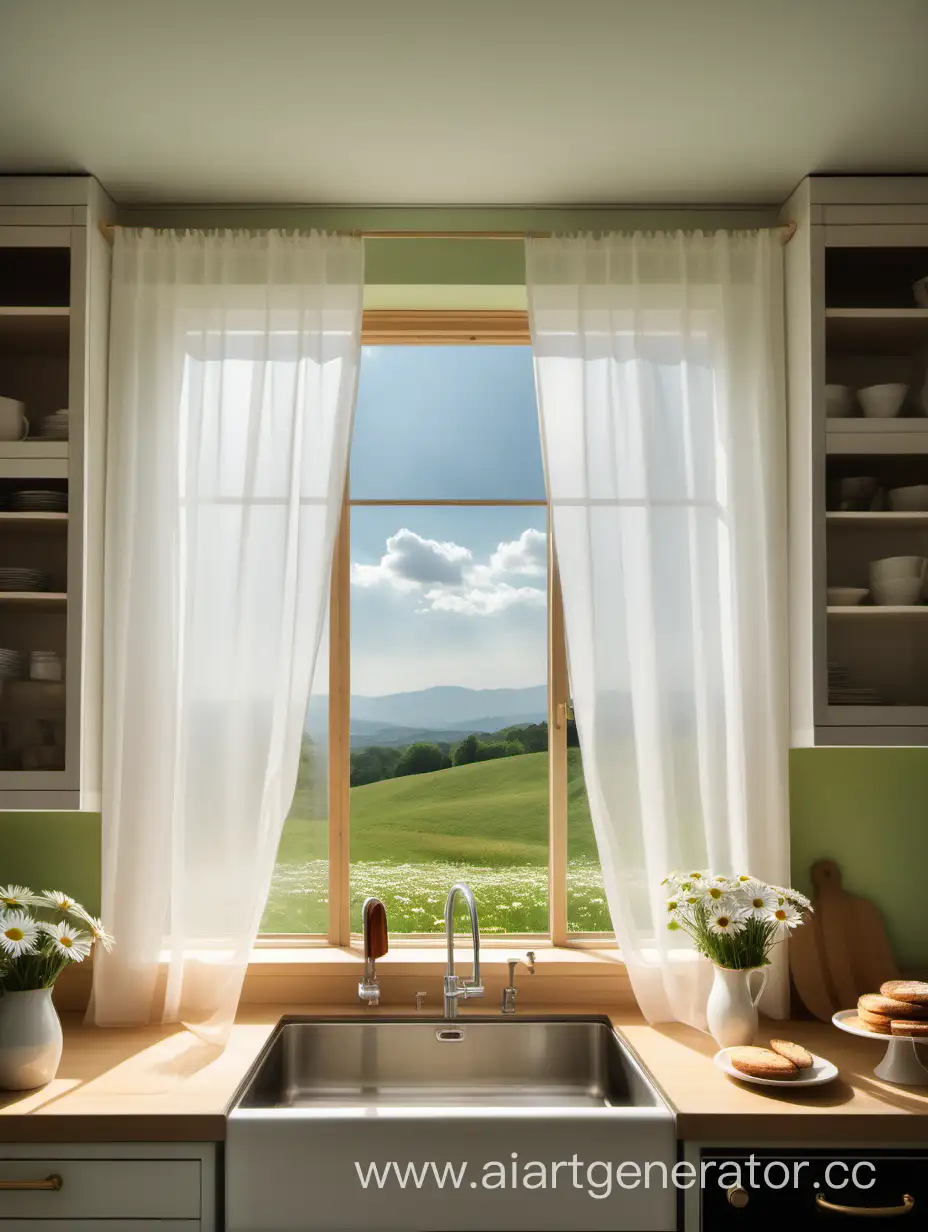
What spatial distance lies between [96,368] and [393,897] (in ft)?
5.29

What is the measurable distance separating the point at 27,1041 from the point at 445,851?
57.5 inches

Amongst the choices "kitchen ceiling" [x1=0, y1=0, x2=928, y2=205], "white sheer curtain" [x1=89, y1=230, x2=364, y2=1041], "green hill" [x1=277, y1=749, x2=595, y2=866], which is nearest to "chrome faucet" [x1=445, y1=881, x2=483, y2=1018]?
"white sheer curtain" [x1=89, y1=230, x2=364, y2=1041]

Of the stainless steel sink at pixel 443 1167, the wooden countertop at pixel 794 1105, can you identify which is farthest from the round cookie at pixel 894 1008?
the stainless steel sink at pixel 443 1167

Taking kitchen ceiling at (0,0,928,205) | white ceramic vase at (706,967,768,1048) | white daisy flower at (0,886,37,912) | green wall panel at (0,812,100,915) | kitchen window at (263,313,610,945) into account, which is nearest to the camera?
kitchen ceiling at (0,0,928,205)

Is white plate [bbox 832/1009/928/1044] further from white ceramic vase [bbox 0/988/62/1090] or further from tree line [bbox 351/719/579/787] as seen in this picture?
white ceramic vase [bbox 0/988/62/1090]

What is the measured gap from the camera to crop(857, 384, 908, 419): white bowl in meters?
2.26

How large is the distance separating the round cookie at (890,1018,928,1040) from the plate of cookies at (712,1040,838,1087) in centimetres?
14

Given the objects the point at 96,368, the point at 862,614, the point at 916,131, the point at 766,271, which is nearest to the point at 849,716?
the point at 862,614

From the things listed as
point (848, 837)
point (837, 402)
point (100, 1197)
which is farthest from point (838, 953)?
point (100, 1197)

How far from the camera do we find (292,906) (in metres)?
2.63

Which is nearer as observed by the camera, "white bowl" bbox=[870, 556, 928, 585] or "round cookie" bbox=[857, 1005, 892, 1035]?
"round cookie" bbox=[857, 1005, 892, 1035]

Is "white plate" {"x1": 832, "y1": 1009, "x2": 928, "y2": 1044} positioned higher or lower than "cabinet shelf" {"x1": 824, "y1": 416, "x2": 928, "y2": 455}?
lower

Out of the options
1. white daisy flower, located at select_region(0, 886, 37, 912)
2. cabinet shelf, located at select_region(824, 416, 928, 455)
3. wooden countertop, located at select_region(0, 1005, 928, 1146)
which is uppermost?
cabinet shelf, located at select_region(824, 416, 928, 455)

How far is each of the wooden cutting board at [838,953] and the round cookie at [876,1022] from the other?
0.35 meters
